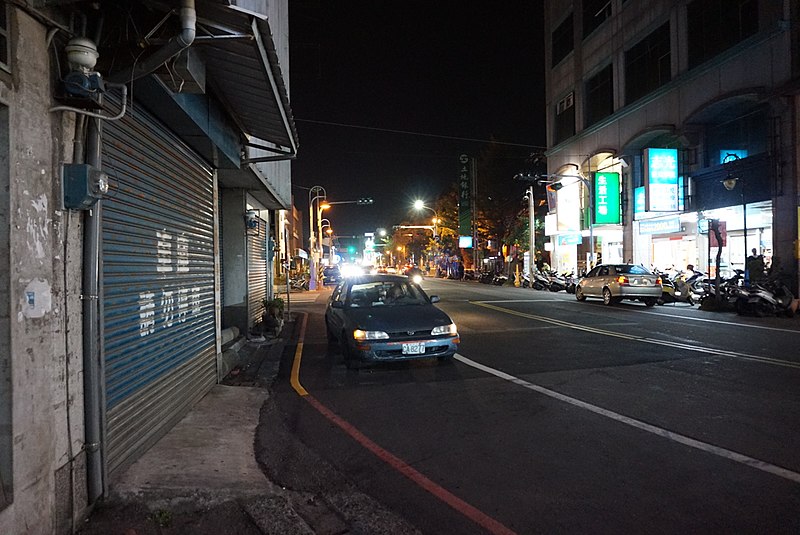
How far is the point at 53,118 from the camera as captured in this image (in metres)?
3.43

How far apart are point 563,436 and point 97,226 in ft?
14.8

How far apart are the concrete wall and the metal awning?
1.26m

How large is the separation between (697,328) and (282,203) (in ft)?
38.9

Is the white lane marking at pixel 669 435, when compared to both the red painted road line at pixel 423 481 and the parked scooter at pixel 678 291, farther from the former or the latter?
the parked scooter at pixel 678 291

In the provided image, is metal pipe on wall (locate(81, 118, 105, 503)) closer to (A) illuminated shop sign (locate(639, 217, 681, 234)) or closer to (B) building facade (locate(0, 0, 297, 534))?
(B) building facade (locate(0, 0, 297, 534))

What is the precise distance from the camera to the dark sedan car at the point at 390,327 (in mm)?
7965

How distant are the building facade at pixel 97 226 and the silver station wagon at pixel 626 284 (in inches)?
659

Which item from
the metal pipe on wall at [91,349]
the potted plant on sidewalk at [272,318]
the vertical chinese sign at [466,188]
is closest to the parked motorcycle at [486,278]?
the vertical chinese sign at [466,188]

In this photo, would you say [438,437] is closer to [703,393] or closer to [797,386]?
[703,393]

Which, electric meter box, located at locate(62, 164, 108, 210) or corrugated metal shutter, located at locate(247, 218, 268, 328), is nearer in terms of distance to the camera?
electric meter box, located at locate(62, 164, 108, 210)

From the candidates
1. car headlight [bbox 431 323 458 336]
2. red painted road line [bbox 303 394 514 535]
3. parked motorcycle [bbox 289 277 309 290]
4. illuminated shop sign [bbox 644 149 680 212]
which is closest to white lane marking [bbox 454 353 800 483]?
car headlight [bbox 431 323 458 336]

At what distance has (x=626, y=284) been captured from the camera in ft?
64.1

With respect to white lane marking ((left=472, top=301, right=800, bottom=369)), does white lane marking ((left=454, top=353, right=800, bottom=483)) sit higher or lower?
lower

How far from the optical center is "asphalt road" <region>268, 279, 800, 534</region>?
12.1ft
